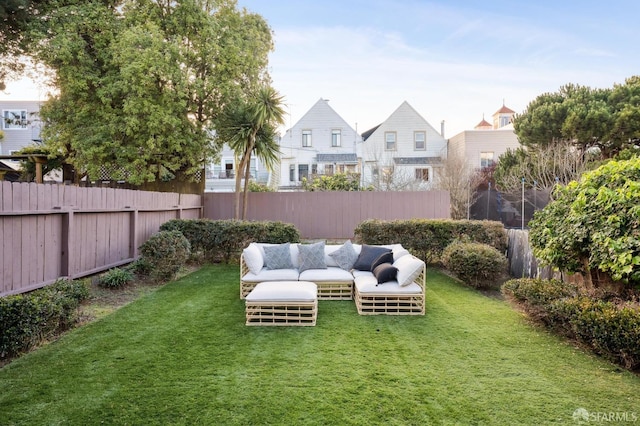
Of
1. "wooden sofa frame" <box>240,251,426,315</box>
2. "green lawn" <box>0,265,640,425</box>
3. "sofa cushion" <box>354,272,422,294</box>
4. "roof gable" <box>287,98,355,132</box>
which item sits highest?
"roof gable" <box>287,98,355,132</box>

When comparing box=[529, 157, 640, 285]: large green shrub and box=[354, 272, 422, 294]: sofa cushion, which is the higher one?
box=[529, 157, 640, 285]: large green shrub

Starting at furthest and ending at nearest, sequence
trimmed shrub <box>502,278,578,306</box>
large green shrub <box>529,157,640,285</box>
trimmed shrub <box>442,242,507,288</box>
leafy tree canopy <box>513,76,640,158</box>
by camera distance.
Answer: leafy tree canopy <box>513,76,640,158</box>, trimmed shrub <box>442,242,507,288</box>, trimmed shrub <box>502,278,578,306</box>, large green shrub <box>529,157,640,285</box>

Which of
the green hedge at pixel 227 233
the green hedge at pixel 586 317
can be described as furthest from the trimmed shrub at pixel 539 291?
the green hedge at pixel 227 233

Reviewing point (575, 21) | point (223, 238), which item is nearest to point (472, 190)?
point (575, 21)

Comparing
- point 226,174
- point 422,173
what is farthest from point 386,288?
point 226,174

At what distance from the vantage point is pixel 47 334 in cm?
401

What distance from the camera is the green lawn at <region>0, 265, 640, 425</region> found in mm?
2650

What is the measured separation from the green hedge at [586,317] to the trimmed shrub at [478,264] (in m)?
1.55

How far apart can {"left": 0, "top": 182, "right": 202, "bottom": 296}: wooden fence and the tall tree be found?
144 inches

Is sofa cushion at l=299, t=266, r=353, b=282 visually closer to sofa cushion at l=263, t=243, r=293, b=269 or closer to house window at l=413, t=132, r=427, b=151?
sofa cushion at l=263, t=243, r=293, b=269

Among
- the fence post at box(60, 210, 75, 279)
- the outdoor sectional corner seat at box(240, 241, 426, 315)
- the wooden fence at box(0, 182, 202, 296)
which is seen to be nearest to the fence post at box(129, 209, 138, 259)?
the wooden fence at box(0, 182, 202, 296)

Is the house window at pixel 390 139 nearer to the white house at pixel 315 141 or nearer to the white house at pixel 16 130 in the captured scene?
the white house at pixel 315 141

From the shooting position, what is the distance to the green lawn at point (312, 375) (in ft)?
8.70

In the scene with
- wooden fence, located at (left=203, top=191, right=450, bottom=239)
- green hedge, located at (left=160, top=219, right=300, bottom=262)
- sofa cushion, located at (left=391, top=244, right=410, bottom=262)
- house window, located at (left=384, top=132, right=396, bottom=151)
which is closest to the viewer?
sofa cushion, located at (left=391, top=244, right=410, bottom=262)
